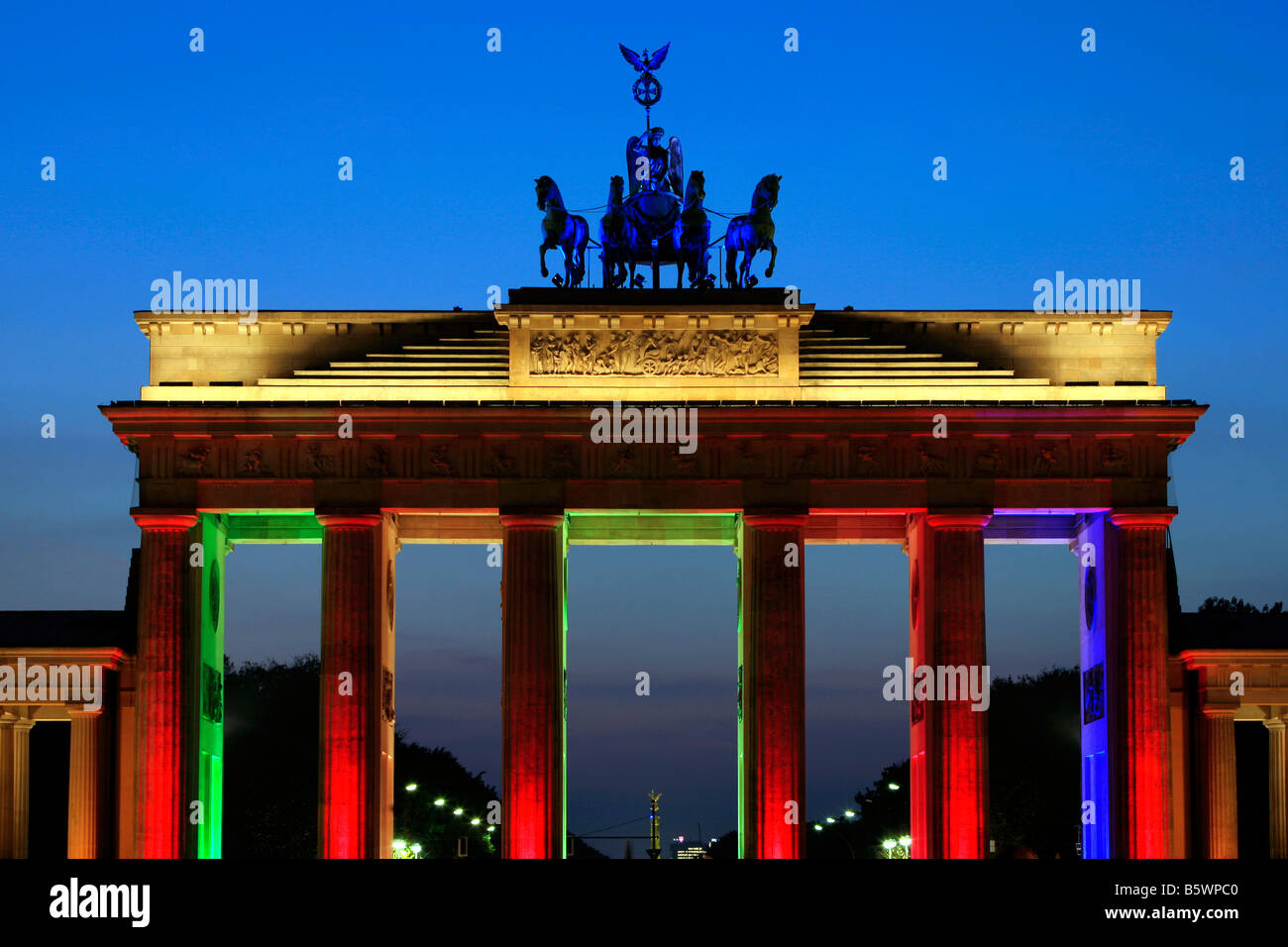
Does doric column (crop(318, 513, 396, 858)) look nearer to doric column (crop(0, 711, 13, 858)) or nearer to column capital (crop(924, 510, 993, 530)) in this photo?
doric column (crop(0, 711, 13, 858))

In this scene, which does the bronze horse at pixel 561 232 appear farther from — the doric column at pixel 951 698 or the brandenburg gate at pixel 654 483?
the doric column at pixel 951 698

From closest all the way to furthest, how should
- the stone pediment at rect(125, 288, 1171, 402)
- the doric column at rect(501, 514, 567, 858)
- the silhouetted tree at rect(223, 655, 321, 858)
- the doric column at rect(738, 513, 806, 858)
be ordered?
the doric column at rect(501, 514, 567, 858)
the doric column at rect(738, 513, 806, 858)
the stone pediment at rect(125, 288, 1171, 402)
the silhouetted tree at rect(223, 655, 321, 858)

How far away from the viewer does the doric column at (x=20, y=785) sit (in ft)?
187

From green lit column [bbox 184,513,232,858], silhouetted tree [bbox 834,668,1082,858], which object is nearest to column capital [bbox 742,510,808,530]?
green lit column [bbox 184,513,232,858]

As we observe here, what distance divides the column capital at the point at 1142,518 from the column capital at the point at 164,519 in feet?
90.0

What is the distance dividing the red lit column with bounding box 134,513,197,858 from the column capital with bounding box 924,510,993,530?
2192 centimetres

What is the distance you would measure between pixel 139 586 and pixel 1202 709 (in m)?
31.8

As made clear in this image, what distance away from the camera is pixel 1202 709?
187ft

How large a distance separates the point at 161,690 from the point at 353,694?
18.2 ft

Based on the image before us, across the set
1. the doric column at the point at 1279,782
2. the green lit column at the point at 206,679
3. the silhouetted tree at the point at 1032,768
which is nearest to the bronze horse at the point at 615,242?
the green lit column at the point at 206,679

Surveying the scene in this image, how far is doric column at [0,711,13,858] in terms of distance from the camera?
56625 mm

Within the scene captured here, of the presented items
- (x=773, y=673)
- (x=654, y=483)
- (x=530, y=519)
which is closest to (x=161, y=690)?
(x=530, y=519)
